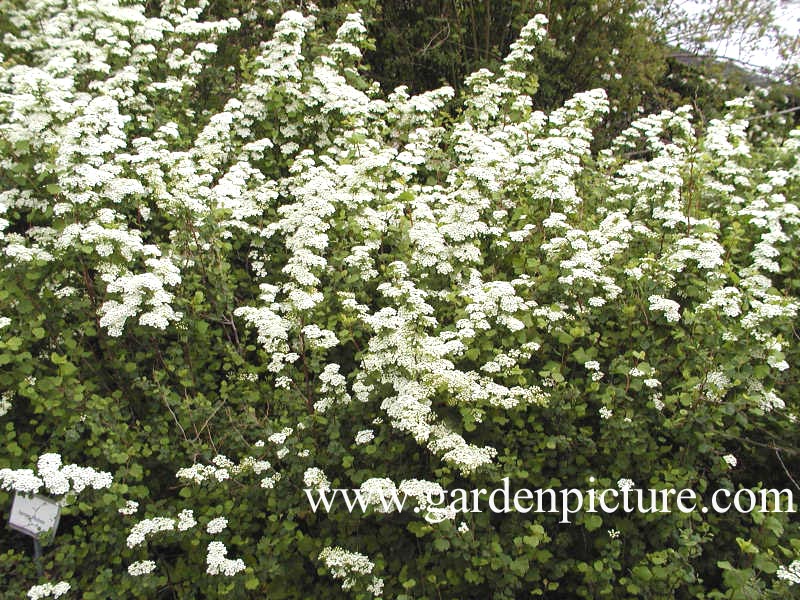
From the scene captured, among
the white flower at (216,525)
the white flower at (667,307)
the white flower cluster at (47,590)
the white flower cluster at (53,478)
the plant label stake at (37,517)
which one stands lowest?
the white flower cluster at (47,590)

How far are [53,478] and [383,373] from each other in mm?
1489

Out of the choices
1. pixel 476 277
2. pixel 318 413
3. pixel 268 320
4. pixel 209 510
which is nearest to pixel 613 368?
pixel 476 277

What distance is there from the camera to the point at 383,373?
288cm

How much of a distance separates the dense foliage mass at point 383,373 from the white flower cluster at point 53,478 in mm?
14

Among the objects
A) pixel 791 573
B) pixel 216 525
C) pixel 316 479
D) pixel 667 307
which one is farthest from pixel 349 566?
pixel 667 307

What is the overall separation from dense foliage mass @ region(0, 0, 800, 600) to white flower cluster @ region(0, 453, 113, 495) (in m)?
0.01

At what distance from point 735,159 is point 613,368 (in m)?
2.87

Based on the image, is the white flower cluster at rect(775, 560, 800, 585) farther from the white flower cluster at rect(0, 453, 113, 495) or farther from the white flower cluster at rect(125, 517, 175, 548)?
the white flower cluster at rect(0, 453, 113, 495)

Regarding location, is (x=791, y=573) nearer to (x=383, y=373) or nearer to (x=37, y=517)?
(x=383, y=373)

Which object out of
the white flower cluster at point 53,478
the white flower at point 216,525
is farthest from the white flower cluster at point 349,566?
the white flower cluster at point 53,478

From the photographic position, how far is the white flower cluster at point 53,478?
273 centimetres

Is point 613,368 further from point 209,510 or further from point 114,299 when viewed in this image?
point 114,299

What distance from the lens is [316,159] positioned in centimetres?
496

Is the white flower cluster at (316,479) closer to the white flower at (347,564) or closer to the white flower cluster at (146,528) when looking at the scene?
the white flower at (347,564)
